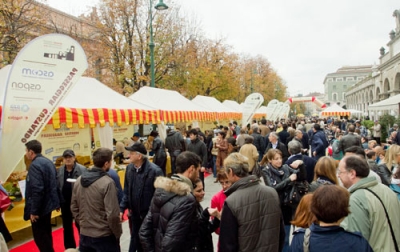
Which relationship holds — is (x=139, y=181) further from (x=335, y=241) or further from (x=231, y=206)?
(x=335, y=241)

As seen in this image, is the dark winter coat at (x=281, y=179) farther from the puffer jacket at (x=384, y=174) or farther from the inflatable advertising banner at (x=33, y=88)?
the inflatable advertising banner at (x=33, y=88)

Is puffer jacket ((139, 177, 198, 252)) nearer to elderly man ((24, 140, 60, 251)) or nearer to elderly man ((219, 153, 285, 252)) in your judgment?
elderly man ((219, 153, 285, 252))

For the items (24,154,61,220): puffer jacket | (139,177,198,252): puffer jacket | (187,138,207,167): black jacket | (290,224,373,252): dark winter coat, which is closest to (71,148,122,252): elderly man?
(139,177,198,252): puffer jacket

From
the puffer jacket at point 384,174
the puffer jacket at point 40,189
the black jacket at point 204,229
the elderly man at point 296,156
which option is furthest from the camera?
the elderly man at point 296,156

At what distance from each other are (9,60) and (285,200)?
1658 cm

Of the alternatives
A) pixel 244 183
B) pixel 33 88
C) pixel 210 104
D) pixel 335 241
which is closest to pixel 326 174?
pixel 244 183

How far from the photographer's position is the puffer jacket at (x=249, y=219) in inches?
98.3

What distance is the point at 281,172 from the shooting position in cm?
454

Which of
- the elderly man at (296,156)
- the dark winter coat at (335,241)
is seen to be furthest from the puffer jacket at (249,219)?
the elderly man at (296,156)

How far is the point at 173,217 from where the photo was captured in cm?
267

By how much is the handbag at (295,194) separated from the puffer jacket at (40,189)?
3441mm

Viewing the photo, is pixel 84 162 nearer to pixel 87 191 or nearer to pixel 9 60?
pixel 87 191

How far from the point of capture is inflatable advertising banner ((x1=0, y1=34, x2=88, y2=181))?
505 centimetres

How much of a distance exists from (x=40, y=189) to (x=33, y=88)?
193cm
